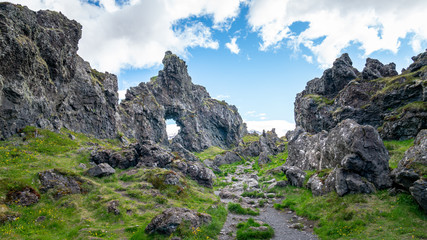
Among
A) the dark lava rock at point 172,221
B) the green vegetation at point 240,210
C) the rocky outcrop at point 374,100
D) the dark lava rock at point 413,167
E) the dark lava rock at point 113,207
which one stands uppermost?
the rocky outcrop at point 374,100

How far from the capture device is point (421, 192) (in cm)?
1709

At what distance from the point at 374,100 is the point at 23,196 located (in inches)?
2864

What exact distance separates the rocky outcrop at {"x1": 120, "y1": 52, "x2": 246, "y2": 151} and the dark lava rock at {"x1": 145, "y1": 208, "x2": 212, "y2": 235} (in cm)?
7311

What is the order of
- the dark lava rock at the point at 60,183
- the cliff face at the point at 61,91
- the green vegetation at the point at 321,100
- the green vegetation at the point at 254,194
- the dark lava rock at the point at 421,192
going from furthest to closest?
the green vegetation at the point at 321,100 < the cliff face at the point at 61,91 < the green vegetation at the point at 254,194 < the dark lava rock at the point at 60,183 < the dark lava rock at the point at 421,192

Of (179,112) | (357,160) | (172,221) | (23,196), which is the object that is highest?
(179,112)

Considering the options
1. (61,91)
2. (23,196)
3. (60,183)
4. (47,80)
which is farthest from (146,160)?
(61,91)

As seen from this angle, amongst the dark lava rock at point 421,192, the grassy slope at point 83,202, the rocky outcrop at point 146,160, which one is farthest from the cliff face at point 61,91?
the dark lava rock at point 421,192

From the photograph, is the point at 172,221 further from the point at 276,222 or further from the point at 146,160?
the point at 146,160

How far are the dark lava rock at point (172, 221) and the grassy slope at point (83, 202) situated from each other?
0.66 metres

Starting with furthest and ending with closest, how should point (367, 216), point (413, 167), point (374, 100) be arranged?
point (374, 100)
point (413, 167)
point (367, 216)

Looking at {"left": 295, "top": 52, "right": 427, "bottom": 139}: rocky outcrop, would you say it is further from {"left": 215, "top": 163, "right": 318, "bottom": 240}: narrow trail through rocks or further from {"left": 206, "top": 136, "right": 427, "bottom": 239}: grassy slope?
{"left": 215, "top": 163, "right": 318, "bottom": 240}: narrow trail through rocks

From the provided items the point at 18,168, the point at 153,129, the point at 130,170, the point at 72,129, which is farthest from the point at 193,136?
the point at 18,168

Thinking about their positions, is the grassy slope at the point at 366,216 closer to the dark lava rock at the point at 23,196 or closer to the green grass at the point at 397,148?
the green grass at the point at 397,148

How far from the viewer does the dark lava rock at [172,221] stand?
17.5 metres
